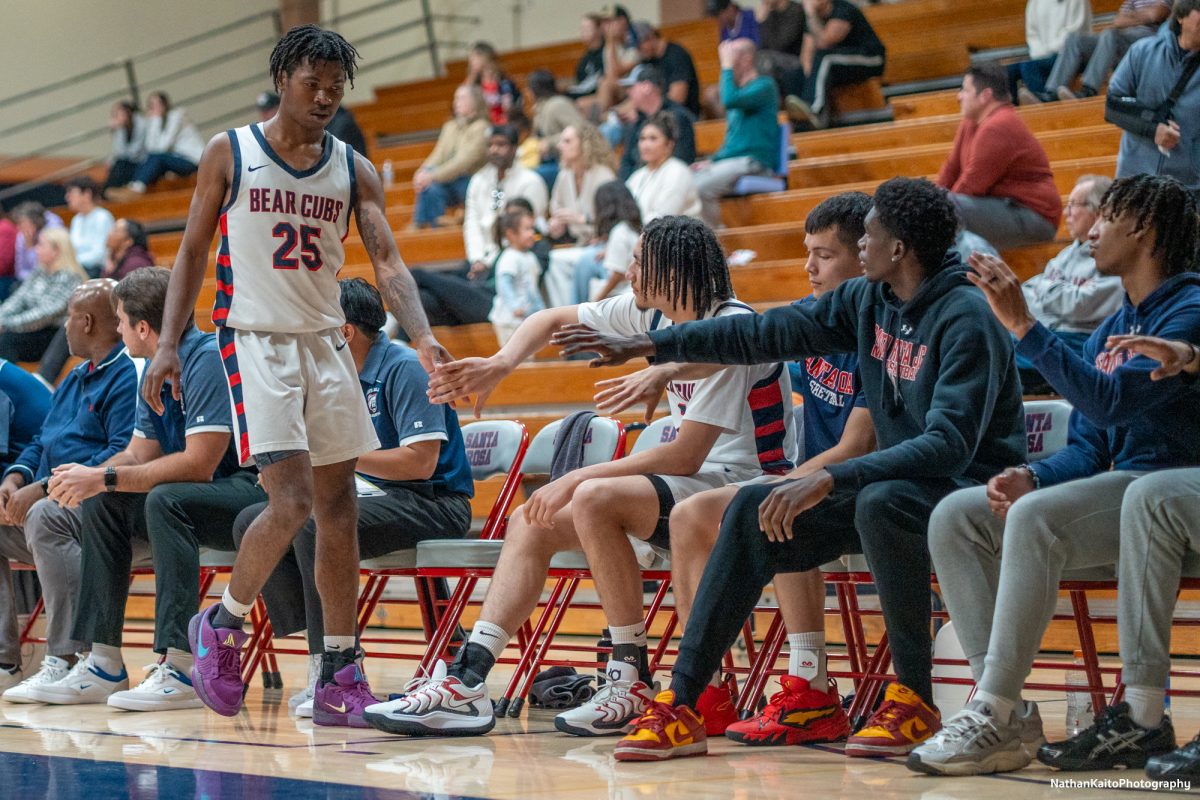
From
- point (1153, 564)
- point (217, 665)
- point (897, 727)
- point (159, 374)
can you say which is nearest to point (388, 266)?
point (159, 374)

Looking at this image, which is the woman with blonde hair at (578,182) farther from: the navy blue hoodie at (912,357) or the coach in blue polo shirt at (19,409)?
the navy blue hoodie at (912,357)

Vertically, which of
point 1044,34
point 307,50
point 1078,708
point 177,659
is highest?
point 307,50

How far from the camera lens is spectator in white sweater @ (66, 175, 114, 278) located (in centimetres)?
1052

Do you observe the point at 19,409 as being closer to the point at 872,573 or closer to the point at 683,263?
the point at 683,263

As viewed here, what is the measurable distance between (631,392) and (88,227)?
8.48 metres

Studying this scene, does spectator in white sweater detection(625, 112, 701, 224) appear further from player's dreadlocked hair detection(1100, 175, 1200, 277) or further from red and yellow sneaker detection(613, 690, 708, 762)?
red and yellow sneaker detection(613, 690, 708, 762)

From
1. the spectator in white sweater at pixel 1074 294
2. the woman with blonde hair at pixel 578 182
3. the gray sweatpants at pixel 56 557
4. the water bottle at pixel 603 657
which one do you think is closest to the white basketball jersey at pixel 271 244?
the water bottle at pixel 603 657

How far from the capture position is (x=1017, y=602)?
287cm

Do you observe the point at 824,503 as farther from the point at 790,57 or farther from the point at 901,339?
the point at 790,57

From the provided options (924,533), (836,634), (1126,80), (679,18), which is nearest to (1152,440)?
(924,533)

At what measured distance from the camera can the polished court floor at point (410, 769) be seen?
270cm

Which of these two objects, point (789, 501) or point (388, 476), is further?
point (388, 476)

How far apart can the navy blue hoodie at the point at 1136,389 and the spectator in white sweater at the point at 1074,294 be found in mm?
1904

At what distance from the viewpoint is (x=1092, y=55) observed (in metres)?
7.73
